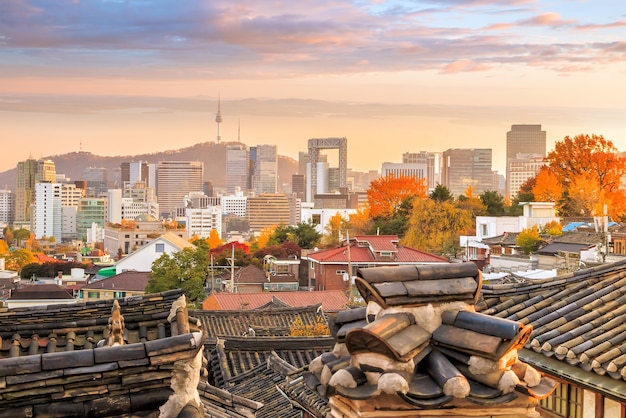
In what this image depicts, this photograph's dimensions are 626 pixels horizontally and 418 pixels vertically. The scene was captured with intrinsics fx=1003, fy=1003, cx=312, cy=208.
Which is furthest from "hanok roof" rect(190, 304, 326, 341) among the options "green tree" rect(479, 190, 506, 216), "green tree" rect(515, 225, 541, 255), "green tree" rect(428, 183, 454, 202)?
"green tree" rect(428, 183, 454, 202)

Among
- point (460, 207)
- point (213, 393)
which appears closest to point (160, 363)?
point (213, 393)

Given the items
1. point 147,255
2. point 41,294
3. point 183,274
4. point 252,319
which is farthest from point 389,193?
point 252,319

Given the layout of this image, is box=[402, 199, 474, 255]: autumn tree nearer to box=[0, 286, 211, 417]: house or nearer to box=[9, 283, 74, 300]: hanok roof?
box=[9, 283, 74, 300]: hanok roof

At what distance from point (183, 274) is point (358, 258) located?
29.0ft

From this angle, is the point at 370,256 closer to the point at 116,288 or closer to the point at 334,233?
the point at 116,288

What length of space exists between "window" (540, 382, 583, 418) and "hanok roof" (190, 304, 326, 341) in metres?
16.0

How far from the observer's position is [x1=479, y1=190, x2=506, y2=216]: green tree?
6397 centimetres

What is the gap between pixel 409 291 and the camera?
4.12 meters

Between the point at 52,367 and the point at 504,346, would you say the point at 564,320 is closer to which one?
the point at 504,346

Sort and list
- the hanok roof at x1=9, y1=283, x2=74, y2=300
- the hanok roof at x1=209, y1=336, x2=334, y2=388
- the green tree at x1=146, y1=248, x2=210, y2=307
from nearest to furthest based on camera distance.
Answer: the hanok roof at x1=209, y1=336, x2=334, y2=388
the green tree at x1=146, y1=248, x2=210, y2=307
the hanok roof at x1=9, y1=283, x2=74, y2=300

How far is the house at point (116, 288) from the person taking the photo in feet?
196

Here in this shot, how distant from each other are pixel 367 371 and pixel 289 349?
13.5 metres

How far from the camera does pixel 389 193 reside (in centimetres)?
7462

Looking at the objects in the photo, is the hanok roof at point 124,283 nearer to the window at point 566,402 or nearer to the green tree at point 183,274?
the green tree at point 183,274
